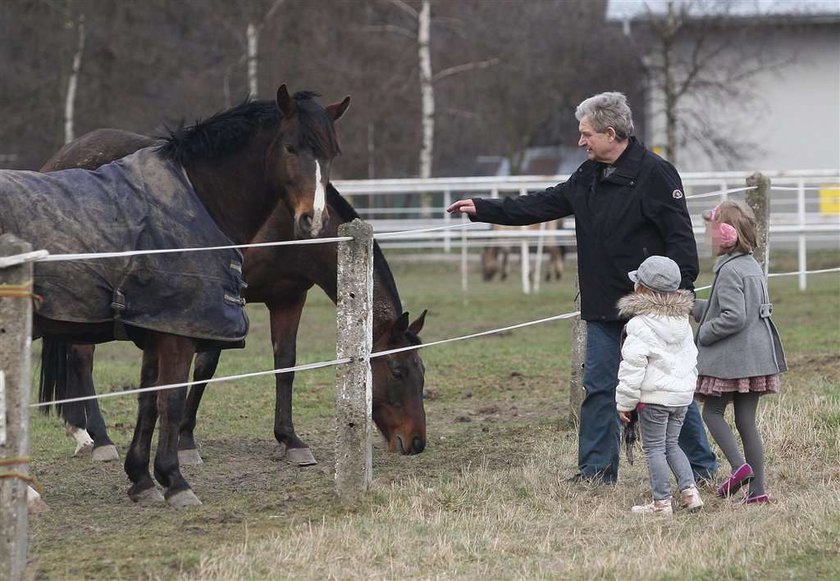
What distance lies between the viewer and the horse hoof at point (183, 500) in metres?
5.93

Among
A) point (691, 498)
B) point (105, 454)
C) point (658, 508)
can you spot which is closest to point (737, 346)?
point (691, 498)

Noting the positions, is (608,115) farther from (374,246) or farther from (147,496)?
(147,496)

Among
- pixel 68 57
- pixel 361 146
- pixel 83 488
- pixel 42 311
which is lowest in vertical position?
pixel 83 488

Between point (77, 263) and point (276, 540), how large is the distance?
61.3 inches

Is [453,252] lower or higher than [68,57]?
lower

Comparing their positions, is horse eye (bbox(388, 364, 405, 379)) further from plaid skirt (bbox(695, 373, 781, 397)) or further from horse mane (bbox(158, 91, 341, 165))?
plaid skirt (bbox(695, 373, 781, 397))

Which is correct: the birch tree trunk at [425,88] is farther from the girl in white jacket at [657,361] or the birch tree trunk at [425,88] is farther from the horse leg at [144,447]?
the girl in white jacket at [657,361]

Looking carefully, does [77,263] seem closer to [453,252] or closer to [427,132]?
[453,252]

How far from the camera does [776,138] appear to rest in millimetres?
30891

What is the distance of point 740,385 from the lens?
581 centimetres

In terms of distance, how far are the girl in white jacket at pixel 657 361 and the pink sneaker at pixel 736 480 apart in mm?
296

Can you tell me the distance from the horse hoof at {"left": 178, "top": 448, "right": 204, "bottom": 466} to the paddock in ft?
0.33

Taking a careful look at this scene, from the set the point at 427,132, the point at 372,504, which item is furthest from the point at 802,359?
the point at 427,132

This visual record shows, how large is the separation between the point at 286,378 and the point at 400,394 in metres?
0.92
